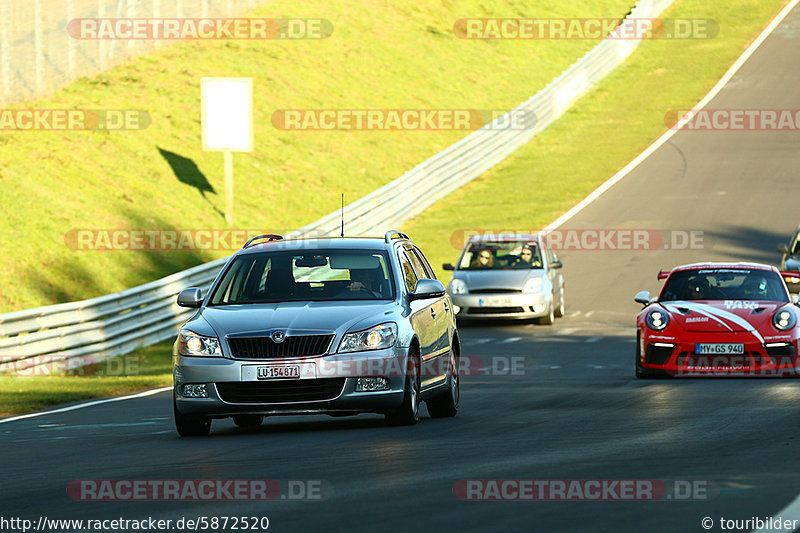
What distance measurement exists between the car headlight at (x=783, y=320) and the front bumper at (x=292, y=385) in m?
6.96

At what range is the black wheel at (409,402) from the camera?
11.7 meters

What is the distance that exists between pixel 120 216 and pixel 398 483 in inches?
941

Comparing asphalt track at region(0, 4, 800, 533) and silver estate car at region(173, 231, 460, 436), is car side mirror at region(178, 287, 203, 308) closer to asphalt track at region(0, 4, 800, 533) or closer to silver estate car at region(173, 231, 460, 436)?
silver estate car at region(173, 231, 460, 436)

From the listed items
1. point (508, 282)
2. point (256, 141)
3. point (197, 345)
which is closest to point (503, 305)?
point (508, 282)

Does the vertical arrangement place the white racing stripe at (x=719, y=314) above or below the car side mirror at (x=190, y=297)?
below

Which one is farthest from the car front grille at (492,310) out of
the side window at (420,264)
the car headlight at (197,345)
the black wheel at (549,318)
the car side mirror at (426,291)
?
the car headlight at (197,345)

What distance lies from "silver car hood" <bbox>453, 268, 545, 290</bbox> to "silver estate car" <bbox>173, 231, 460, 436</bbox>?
1410 cm

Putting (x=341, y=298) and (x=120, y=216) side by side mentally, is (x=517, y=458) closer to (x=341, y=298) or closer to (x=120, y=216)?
(x=341, y=298)

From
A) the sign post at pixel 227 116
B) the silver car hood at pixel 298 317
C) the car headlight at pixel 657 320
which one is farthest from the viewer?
the sign post at pixel 227 116

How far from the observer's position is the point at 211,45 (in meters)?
50.2

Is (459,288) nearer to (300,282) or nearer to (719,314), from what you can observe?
(719,314)

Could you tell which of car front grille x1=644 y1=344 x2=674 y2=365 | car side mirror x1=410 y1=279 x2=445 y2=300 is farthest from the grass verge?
car side mirror x1=410 y1=279 x2=445 y2=300

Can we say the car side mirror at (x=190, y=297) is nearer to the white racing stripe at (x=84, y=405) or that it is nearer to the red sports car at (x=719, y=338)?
the white racing stripe at (x=84, y=405)

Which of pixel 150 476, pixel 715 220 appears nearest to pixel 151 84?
pixel 715 220
